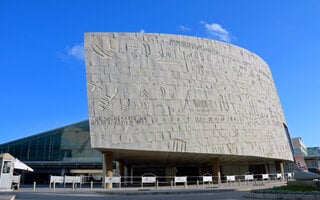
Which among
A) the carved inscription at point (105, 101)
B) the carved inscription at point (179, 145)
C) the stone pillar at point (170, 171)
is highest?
the carved inscription at point (105, 101)

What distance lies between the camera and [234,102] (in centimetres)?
2686

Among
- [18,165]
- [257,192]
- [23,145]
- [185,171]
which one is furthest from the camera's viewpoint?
[23,145]

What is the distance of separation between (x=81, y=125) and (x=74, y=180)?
2450cm

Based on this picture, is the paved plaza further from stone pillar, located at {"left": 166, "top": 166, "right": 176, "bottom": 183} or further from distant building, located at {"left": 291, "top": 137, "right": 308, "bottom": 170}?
distant building, located at {"left": 291, "top": 137, "right": 308, "bottom": 170}

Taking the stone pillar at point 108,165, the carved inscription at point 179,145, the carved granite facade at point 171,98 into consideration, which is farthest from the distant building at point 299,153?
the stone pillar at point 108,165

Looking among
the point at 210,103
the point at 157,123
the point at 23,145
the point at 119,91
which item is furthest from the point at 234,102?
the point at 23,145

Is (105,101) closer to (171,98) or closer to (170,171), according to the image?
(171,98)

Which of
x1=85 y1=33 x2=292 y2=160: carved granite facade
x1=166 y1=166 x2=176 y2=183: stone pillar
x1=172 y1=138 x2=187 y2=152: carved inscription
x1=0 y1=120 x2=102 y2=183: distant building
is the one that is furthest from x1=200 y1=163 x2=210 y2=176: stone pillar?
x1=0 y1=120 x2=102 y2=183: distant building

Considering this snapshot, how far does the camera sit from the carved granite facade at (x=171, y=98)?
22.1 meters

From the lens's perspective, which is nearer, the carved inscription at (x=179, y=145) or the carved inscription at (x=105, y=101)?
the carved inscription at (x=105, y=101)

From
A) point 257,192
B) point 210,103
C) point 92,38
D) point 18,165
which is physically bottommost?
point 257,192

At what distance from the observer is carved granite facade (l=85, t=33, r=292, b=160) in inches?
869

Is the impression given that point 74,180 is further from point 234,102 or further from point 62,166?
point 62,166

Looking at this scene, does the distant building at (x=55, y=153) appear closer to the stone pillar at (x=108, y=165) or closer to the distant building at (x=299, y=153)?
the stone pillar at (x=108, y=165)
